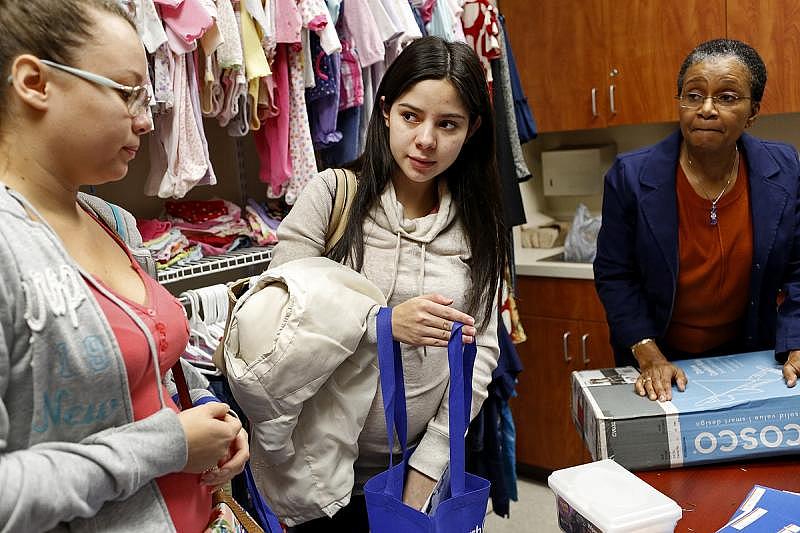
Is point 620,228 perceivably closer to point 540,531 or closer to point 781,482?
point 781,482

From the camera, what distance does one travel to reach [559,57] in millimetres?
3189

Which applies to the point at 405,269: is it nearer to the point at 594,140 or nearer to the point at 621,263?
the point at 621,263

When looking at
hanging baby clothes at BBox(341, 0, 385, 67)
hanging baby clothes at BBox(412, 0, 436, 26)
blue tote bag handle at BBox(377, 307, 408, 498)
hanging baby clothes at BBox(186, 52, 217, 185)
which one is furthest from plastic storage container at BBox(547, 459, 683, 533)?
hanging baby clothes at BBox(412, 0, 436, 26)

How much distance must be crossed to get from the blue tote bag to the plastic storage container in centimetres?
13

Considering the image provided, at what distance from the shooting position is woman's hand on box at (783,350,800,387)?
1378 mm

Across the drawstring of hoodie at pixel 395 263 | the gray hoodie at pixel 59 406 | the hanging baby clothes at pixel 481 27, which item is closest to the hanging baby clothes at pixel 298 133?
the drawstring of hoodie at pixel 395 263

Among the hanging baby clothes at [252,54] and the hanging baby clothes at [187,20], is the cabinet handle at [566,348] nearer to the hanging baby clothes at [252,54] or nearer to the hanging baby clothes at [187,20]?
the hanging baby clothes at [252,54]

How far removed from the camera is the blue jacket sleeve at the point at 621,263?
5.59 feet

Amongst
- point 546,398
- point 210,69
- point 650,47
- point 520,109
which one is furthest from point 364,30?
point 546,398

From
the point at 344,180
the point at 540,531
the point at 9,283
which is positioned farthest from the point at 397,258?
the point at 540,531

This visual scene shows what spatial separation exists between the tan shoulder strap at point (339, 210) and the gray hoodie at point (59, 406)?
66 cm

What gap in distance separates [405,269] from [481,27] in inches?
66.7

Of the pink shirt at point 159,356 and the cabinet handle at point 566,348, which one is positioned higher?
the pink shirt at point 159,356

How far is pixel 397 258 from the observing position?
138cm
